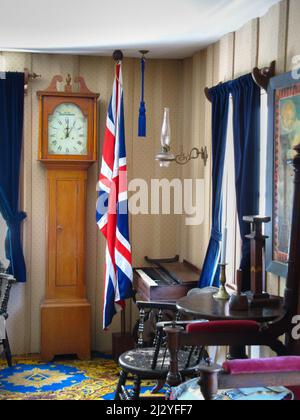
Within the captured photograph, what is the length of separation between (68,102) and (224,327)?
272 cm

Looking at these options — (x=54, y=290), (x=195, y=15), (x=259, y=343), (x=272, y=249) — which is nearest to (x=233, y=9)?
(x=195, y=15)

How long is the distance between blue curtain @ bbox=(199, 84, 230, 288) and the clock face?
1.14m

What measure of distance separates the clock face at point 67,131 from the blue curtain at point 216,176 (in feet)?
3.75

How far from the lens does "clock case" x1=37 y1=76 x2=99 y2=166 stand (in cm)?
456

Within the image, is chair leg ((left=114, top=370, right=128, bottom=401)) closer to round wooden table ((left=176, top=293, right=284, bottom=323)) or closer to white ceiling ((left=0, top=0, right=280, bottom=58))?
round wooden table ((left=176, top=293, right=284, bottom=323))

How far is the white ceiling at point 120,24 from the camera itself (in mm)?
3344

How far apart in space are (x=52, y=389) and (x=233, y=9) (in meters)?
2.74

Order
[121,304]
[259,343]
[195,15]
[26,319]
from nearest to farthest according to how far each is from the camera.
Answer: [259,343] → [195,15] → [121,304] → [26,319]

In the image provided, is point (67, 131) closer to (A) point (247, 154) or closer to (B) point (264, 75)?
(A) point (247, 154)

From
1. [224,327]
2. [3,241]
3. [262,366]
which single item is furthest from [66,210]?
[262,366]

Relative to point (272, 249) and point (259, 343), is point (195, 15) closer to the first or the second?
point (272, 249)

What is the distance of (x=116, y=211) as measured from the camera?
445cm

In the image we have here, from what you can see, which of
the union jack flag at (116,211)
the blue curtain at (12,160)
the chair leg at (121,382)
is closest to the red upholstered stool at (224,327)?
the chair leg at (121,382)
